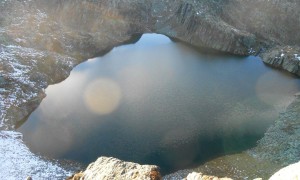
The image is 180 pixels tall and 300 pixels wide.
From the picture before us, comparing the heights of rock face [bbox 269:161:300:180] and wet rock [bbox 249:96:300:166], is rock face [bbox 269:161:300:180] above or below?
above

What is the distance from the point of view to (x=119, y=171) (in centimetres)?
2959

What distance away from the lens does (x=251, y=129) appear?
186ft

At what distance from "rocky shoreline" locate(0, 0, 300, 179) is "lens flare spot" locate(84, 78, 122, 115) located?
8928 millimetres

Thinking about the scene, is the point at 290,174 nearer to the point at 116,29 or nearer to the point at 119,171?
the point at 119,171

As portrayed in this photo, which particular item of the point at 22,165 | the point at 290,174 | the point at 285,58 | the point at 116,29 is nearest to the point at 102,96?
the point at 22,165

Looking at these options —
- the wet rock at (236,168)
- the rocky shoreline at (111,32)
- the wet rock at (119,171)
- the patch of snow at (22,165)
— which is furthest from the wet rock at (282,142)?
the patch of snow at (22,165)

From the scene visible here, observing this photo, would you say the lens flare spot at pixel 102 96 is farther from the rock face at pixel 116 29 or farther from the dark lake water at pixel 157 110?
the rock face at pixel 116 29

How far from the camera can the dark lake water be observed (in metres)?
51.2

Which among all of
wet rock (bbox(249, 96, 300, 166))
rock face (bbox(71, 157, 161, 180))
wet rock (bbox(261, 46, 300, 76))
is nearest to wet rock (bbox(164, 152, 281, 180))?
wet rock (bbox(249, 96, 300, 166))

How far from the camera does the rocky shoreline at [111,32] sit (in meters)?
67.1

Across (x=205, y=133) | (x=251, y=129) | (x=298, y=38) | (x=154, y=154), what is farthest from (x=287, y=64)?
(x=154, y=154)

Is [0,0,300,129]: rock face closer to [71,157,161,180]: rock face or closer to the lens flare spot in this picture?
the lens flare spot

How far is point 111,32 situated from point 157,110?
4628cm

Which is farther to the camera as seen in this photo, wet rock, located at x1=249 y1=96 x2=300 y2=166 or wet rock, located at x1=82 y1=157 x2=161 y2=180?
wet rock, located at x1=249 y1=96 x2=300 y2=166
